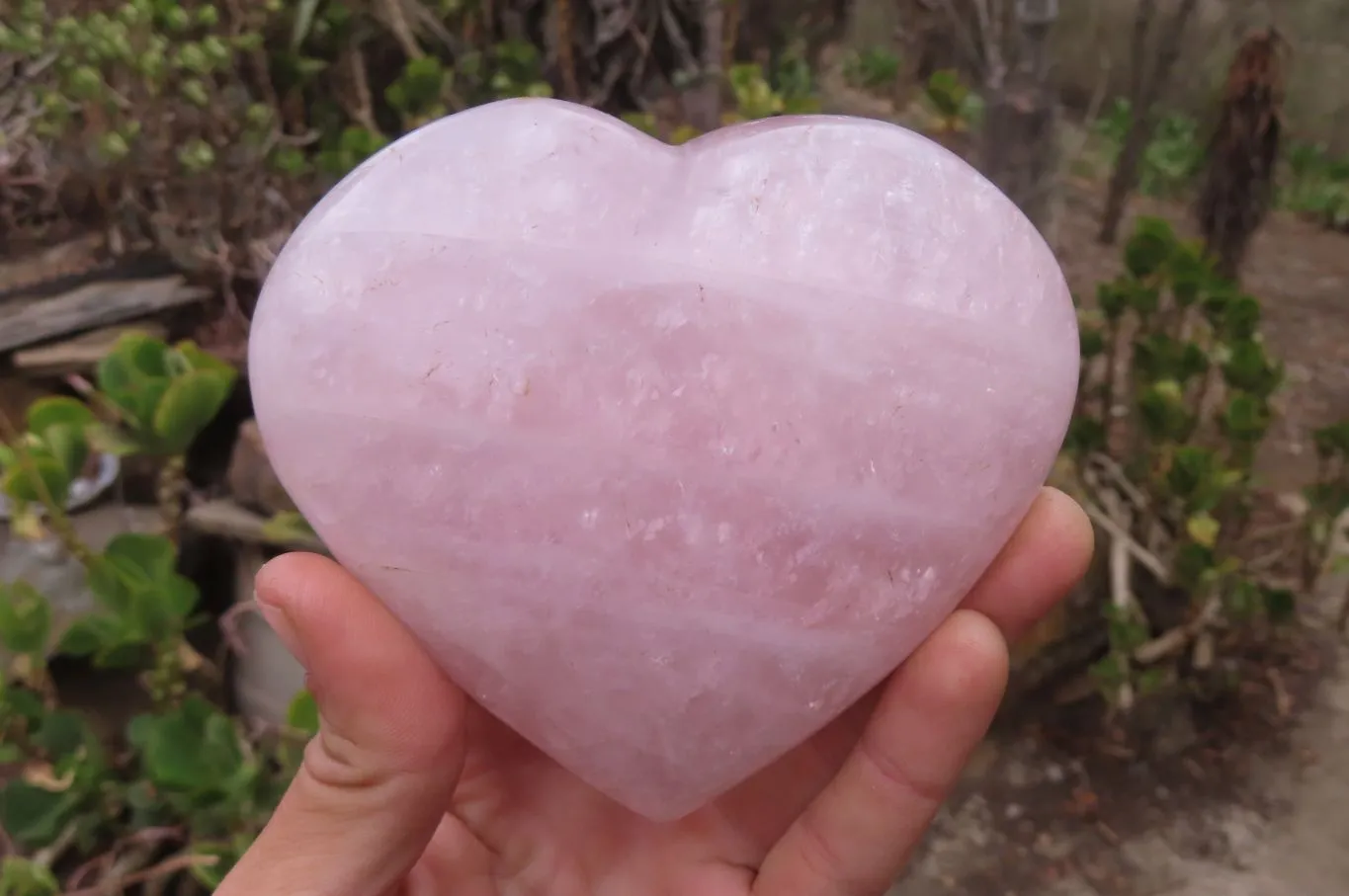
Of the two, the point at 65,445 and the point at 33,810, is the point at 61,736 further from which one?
the point at 65,445

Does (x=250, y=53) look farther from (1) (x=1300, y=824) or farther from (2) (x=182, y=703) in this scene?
(1) (x=1300, y=824)

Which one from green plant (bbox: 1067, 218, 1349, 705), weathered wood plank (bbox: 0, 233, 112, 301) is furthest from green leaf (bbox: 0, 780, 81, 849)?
green plant (bbox: 1067, 218, 1349, 705)

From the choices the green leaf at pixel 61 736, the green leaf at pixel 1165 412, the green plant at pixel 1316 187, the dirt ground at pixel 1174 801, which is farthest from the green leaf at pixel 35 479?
the green plant at pixel 1316 187

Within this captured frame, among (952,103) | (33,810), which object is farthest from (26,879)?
(952,103)

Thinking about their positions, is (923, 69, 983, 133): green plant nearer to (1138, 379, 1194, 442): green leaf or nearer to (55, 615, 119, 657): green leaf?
(1138, 379, 1194, 442): green leaf

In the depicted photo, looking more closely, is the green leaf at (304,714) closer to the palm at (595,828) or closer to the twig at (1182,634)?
the palm at (595,828)

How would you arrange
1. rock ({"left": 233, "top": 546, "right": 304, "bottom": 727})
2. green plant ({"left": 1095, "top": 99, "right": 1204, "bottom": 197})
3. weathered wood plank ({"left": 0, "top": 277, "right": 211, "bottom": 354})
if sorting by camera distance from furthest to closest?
green plant ({"left": 1095, "top": 99, "right": 1204, "bottom": 197}), weathered wood plank ({"left": 0, "top": 277, "right": 211, "bottom": 354}), rock ({"left": 233, "top": 546, "right": 304, "bottom": 727})

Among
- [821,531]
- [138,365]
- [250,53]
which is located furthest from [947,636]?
[250,53]
